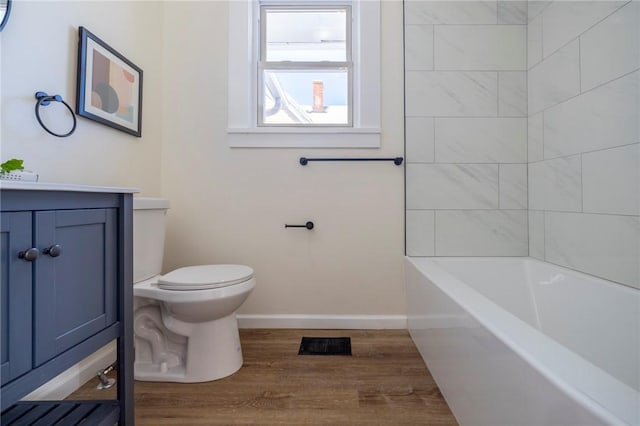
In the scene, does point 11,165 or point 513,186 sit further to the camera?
point 513,186

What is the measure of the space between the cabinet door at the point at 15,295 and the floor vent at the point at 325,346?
1148 mm

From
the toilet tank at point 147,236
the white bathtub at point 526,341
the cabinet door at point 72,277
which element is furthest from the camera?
the toilet tank at point 147,236

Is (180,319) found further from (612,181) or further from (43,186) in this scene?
(612,181)

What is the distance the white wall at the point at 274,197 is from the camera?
72.9 inches

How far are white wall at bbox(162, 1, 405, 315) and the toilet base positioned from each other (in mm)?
508

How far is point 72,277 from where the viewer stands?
2.49 ft

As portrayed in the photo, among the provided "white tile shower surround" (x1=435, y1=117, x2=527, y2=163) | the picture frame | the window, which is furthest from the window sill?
the picture frame

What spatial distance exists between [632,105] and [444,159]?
2.65ft

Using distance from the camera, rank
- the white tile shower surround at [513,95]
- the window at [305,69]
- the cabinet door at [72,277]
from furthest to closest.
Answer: the window at [305,69], the white tile shower surround at [513,95], the cabinet door at [72,277]

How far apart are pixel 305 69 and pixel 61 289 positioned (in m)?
1.73

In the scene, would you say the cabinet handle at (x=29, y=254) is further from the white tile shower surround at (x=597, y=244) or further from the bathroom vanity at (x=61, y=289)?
the white tile shower surround at (x=597, y=244)

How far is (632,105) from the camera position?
46.0 inches

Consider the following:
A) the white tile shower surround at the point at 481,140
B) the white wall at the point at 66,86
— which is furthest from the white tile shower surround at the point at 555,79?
the white wall at the point at 66,86

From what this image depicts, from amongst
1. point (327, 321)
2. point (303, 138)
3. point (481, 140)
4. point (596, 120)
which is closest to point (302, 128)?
point (303, 138)
